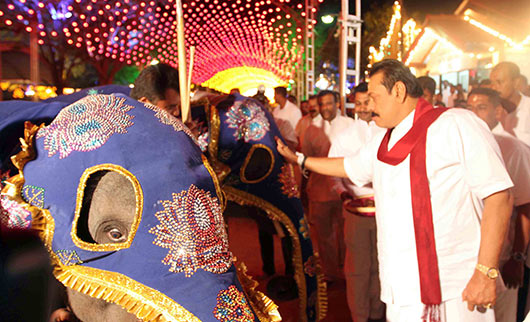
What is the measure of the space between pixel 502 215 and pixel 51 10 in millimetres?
16992

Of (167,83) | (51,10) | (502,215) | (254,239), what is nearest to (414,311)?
(502,215)

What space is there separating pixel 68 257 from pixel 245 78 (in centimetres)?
2467

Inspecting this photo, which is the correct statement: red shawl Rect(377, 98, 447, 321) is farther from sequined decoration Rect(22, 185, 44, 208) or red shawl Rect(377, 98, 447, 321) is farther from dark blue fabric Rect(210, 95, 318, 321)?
A: sequined decoration Rect(22, 185, 44, 208)

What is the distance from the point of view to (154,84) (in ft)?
7.59

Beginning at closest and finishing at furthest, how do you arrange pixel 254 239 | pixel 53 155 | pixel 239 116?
pixel 53 155, pixel 239 116, pixel 254 239

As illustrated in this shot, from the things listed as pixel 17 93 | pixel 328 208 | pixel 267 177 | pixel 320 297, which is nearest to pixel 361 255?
pixel 320 297

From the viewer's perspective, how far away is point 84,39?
19062 mm

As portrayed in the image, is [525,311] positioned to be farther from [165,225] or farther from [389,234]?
[165,225]

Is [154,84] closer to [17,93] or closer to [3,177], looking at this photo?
[17,93]

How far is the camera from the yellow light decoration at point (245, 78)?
21.8m

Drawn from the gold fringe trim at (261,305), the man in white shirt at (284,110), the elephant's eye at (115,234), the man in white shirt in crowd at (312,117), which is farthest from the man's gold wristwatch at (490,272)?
the man in white shirt at (284,110)

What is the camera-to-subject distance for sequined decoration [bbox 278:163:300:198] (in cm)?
327

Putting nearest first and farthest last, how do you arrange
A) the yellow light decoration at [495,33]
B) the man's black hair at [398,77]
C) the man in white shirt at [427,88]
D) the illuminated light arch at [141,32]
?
the man's black hair at [398,77]
the man in white shirt at [427,88]
the yellow light decoration at [495,33]
the illuminated light arch at [141,32]

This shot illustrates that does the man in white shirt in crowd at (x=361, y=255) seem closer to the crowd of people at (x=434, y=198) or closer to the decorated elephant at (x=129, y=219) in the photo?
the crowd of people at (x=434, y=198)
